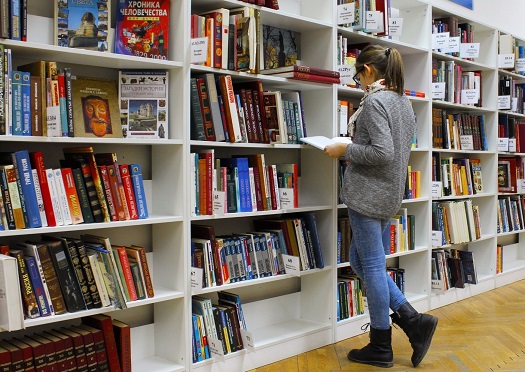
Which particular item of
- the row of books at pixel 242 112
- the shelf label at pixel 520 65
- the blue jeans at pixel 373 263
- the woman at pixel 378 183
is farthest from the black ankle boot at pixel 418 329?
the shelf label at pixel 520 65

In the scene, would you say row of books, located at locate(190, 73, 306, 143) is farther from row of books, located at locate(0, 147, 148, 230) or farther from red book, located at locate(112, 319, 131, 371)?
red book, located at locate(112, 319, 131, 371)

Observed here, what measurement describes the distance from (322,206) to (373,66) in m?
0.79

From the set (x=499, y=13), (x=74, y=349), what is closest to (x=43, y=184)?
(x=74, y=349)

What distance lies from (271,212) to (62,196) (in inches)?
42.1

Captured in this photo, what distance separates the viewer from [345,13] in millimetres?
3332

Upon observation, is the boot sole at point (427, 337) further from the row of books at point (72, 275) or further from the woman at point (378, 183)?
the row of books at point (72, 275)

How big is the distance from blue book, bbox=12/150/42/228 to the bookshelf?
5 cm

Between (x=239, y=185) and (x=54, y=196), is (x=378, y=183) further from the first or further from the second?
(x=54, y=196)

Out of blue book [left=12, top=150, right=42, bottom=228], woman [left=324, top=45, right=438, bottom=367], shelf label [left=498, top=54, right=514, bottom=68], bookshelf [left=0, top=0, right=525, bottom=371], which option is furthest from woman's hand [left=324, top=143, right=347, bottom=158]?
shelf label [left=498, top=54, right=514, bottom=68]

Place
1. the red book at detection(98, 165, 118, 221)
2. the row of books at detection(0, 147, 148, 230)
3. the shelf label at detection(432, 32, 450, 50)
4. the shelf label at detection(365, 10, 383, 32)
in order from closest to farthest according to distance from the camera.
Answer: the row of books at detection(0, 147, 148, 230), the red book at detection(98, 165, 118, 221), the shelf label at detection(365, 10, 383, 32), the shelf label at detection(432, 32, 450, 50)

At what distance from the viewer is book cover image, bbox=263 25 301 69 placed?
131 inches

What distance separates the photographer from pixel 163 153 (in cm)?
273

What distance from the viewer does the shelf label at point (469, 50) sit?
14.4 feet

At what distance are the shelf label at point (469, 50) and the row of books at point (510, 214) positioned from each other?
4.35ft
